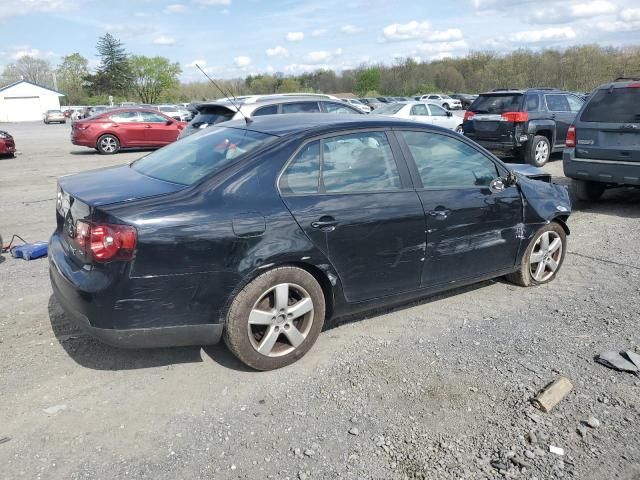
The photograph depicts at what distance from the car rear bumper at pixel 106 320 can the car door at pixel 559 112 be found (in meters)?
11.8

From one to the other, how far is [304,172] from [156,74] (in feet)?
325

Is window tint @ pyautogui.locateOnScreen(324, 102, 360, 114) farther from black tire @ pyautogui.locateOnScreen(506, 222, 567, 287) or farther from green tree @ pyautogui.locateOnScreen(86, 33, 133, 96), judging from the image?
green tree @ pyautogui.locateOnScreen(86, 33, 133, 96)

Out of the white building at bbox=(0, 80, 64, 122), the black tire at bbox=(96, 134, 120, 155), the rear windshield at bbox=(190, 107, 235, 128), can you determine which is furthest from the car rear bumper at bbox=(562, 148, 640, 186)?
the white building at bbox=(0, 80, 64, 122)

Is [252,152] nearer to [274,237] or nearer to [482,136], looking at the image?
[274,237]

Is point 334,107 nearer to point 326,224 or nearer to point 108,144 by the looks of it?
point 326,224

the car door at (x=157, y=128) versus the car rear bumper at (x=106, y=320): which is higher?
the car door at (x=157, y=128)

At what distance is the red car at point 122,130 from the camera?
1748cm

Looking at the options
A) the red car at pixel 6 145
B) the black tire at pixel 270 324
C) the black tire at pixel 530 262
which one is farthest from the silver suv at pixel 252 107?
the red car at pixel 6 145

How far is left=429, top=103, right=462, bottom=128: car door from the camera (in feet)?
55.8

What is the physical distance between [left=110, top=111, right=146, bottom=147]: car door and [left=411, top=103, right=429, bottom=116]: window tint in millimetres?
8819

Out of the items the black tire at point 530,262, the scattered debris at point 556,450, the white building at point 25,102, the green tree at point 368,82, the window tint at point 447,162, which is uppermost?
the green tree at point 368,82

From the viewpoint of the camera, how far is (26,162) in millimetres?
15891

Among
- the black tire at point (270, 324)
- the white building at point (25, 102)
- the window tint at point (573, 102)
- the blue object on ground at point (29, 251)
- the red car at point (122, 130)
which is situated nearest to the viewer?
the black tire at point (270, 324)

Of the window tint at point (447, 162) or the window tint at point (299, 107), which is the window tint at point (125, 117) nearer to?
the window tint at point (299, 107)
